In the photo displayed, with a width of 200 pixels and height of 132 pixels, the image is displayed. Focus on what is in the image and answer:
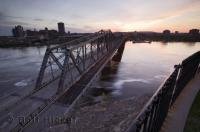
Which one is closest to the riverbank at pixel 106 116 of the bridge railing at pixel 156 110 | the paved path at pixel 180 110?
the paved path at pixel 180 110

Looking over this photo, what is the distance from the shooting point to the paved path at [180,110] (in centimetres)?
546

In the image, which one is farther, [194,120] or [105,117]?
[105,117]

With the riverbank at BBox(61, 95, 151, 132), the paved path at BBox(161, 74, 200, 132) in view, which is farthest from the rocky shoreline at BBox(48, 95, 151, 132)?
the paved path at BBox(161, 74, 200, 132)

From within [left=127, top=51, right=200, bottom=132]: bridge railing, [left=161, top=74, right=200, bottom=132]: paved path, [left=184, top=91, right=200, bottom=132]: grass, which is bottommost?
[left=184, top=91, right=200, bottom=132]: grass

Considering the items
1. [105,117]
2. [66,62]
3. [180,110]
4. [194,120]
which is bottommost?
[105,117]

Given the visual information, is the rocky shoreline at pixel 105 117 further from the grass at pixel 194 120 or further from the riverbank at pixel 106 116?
the grass at pixel 194 120

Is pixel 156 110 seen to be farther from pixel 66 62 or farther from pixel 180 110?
pixel 66 62

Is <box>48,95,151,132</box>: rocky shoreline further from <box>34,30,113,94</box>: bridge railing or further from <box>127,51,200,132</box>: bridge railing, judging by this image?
<box>127,51,200,132</box>: bridge railing

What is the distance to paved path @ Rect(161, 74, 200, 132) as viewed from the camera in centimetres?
546

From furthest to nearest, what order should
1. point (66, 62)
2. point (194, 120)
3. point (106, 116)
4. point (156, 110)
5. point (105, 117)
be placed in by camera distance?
1. point (106, 116)
2. point (105, 117)
3. point (66, 62)
4. point (194, 120)
5. point (156, 110)

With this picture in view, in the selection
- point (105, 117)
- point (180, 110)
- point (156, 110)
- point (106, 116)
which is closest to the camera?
point (156, 110)

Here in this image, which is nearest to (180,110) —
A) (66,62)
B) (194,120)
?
(194,120)

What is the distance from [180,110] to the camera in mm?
6719

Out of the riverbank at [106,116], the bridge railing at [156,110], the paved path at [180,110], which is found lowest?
the riverbank at [106,116]
